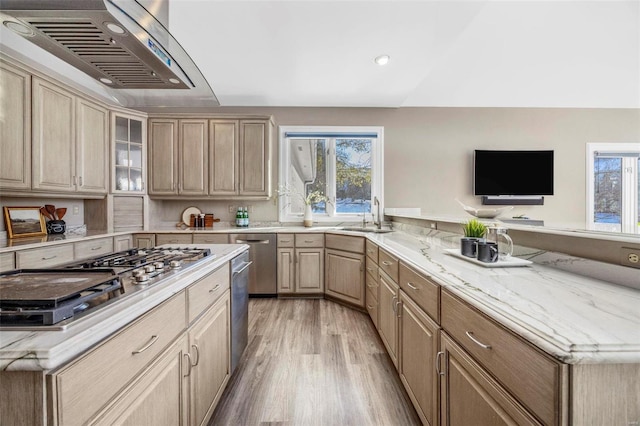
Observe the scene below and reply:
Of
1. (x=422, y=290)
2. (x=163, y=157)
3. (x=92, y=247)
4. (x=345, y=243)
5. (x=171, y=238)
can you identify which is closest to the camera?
(x=422, y=290)

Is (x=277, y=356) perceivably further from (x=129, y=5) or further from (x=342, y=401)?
(x=129, y=5)

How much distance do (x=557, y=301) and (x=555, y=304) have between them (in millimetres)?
38

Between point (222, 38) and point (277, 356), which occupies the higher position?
point (222, 38)

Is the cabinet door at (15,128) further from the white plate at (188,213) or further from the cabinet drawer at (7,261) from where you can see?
the white plate at (188,213)

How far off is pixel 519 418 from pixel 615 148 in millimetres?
5322

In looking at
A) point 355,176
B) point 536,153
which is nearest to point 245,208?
point 355,176

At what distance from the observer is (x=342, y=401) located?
5.38ft

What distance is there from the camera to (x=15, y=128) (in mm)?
2355

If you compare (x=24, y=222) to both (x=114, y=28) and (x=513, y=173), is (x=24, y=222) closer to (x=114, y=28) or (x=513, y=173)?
(x=114, y=28)

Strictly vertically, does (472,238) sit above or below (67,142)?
below

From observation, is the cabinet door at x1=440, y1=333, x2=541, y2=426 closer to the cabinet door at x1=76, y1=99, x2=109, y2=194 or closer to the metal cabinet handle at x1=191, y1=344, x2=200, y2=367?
the metal cabinet handle at x1=191, y1=344, x2=200, y2=367

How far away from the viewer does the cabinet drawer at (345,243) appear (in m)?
3.03

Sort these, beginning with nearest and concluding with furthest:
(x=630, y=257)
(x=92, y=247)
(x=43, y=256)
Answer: (x=630, y=257) < (x=43, y=256) < (x=92, y=247)

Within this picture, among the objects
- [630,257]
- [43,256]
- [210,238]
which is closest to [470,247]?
[630,257]
